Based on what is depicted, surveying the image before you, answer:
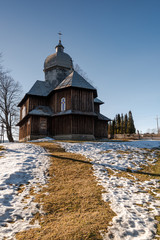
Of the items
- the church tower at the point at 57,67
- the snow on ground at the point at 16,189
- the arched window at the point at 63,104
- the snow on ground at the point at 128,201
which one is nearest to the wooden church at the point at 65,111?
the arched window at the point at 63,104

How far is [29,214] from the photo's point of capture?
14.0ft

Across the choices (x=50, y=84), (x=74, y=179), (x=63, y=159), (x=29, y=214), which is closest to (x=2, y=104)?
(x=50, y=84)

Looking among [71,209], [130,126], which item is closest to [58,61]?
[71,209]


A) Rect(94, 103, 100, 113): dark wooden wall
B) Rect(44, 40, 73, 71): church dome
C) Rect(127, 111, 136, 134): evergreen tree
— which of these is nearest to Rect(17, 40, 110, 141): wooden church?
Rect(94, 103, 100, 113): dark wooden wall

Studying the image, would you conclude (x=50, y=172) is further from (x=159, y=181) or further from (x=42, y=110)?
(x=42, y=110)

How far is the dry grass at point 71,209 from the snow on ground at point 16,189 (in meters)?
0.29

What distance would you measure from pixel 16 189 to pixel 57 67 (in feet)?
79.8

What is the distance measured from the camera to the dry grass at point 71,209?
341cm

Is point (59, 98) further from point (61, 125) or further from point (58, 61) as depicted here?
point (58, 61)

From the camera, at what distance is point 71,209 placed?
4.55 meters

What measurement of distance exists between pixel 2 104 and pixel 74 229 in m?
28.7

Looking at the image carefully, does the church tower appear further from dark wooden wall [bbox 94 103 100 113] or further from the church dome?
dark wooden wall [bbox 94 103 100 113]

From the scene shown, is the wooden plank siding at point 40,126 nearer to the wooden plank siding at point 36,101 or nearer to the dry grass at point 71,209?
the wooden plank siding at point 36,101

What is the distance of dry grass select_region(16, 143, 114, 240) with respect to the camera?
3.41 metres
